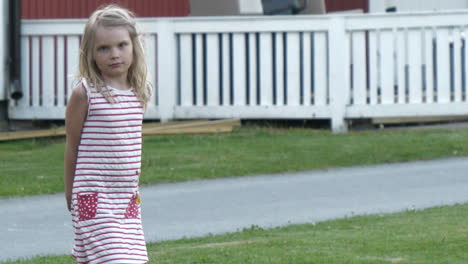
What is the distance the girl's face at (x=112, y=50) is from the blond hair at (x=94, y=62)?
2cm

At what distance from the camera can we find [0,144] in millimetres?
13078

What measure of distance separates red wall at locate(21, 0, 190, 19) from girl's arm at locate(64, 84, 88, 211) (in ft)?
38.7

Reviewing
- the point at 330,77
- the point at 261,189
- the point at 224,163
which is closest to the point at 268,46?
the point at 330,77

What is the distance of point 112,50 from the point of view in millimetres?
4629

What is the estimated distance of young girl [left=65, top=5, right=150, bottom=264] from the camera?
4.56 meters

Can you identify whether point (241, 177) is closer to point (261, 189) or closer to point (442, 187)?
point (261, 189)

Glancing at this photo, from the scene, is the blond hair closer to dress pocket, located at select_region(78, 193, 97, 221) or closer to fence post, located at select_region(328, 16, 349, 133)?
dress pocket, located at select_region(78, 193, 97, 221)

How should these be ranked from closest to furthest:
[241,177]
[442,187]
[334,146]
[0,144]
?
[442,187] < [241,177] < [334,146] < [0,144]

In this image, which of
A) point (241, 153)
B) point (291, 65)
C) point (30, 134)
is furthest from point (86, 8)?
point (241, 153)

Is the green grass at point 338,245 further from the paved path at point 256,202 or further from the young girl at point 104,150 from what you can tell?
the young girl at point 104,150

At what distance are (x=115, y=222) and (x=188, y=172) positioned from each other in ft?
20.4

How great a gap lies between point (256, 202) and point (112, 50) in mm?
4891

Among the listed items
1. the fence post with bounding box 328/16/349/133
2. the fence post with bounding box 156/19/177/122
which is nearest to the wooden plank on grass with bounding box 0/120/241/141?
the fence post with bounding box 156/19/177/122

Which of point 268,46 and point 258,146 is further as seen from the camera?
point 268,46
